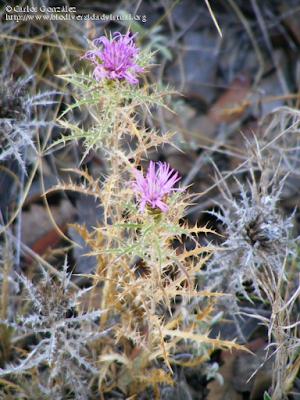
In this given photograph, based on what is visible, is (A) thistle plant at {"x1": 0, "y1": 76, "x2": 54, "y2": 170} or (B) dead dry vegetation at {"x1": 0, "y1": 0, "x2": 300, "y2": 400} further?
(A) thistle plant at {"x1": 0, "y1": 76, "x2": 54, "y2": 170}

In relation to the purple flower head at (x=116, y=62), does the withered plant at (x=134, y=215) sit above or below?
below

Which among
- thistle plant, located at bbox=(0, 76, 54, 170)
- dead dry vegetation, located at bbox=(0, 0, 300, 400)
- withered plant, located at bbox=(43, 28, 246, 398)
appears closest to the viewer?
withered plant, located at bbox=(43, 28, 246, 398)

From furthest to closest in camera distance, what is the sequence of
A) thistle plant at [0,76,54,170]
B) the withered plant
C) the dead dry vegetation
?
1. thistle plant at [0,76,54,170]
2. the dead dry vegetation
3. the withered plant

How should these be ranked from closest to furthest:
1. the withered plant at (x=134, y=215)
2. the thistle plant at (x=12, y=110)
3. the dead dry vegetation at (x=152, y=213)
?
the withered plant at (x=134, y=215), the dead dry vegetation at (x=152, y=213), the thistle plant at (x=12, y=110)

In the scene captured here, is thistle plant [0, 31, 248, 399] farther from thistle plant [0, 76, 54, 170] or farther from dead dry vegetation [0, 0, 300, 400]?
thistle plant [0, 76, 54, 170]

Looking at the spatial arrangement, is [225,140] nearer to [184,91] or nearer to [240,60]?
[184,91]

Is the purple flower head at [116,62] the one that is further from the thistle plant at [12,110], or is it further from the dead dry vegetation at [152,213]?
the thistle plant at [12,110]

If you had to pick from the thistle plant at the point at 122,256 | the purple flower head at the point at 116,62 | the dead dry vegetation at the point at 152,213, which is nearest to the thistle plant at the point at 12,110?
the dead dry vegetation at the point at 152,213

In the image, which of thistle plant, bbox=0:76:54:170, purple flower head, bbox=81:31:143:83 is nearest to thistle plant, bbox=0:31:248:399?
purple flower head, bbox=81:31:143:83

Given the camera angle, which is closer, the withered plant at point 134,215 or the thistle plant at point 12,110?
the withered plant at point 134,215

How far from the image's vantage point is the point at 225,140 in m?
2.11

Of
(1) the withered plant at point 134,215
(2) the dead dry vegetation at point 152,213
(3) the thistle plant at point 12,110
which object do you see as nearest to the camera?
(1) the withered plant at point 134,215

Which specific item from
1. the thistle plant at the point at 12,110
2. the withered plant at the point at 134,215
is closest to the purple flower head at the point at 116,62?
the withered plant at the point at 134,215

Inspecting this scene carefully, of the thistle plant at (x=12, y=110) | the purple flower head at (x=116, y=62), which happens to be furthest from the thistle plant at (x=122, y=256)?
the thistle plant at (x=12, y=110)
